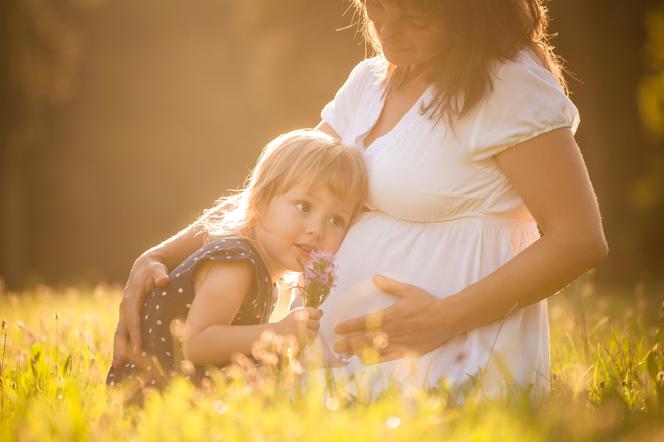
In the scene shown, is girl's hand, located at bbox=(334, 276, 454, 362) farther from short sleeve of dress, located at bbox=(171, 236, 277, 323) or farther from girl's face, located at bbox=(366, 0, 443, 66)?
girl's face, located at bbox=(366, 0, 443, 66)

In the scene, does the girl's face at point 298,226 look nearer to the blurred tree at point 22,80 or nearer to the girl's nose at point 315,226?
the girl's nose at point 315,226

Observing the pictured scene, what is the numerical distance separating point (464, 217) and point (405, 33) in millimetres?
727

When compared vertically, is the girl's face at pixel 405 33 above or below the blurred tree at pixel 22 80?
above

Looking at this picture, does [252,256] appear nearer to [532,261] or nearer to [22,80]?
[532,261]

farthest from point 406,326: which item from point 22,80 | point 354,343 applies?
point 22,80

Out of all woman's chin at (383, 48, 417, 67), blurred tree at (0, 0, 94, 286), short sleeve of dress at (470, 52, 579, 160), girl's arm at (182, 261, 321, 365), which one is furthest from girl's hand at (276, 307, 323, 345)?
blurred tree at (0, 0, 94, 286)

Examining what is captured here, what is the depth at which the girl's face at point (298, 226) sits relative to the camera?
3.08 metres

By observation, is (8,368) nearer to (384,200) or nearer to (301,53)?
(384,200)

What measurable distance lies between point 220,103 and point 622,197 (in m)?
18.3

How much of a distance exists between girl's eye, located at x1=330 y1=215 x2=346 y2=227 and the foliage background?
8.10 m

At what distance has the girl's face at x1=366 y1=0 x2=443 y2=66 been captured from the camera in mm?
2957

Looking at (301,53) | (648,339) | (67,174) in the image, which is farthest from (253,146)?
Result: (648,339)

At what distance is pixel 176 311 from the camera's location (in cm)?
303

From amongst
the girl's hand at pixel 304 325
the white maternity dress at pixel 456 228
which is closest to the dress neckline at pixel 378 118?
the white maternity dress at pixel 456 228
